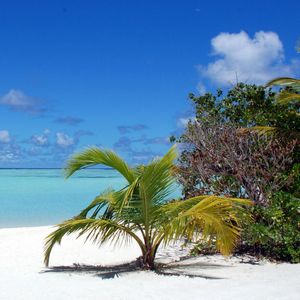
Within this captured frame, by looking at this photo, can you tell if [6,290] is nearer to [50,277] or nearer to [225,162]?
[50,277]

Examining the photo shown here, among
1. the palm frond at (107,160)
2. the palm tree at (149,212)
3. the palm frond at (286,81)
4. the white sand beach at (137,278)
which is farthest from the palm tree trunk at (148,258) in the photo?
the palm frond at (286,81)

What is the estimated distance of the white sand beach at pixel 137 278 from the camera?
652 cm

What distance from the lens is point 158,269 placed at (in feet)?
27.5

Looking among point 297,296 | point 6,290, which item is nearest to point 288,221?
point 297,296

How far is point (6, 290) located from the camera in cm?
693

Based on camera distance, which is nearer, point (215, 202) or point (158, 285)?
point (158, 285)

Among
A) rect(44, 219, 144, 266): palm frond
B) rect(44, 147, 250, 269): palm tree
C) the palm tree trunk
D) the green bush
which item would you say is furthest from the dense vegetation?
rect(44, 219, 144, 266): palm frond

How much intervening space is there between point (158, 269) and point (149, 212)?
37.2 inches

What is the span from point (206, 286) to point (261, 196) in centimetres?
332

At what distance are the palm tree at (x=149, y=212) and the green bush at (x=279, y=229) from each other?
90 cm

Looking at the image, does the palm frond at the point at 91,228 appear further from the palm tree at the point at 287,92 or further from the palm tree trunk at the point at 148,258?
the palm tree at the point at 287,92

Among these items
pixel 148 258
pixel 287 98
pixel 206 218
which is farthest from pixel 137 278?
pixel 287 98

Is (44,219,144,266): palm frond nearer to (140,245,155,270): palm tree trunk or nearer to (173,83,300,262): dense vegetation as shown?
(140,245,155,270): palm tree trunk

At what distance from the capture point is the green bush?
9.11 meters
